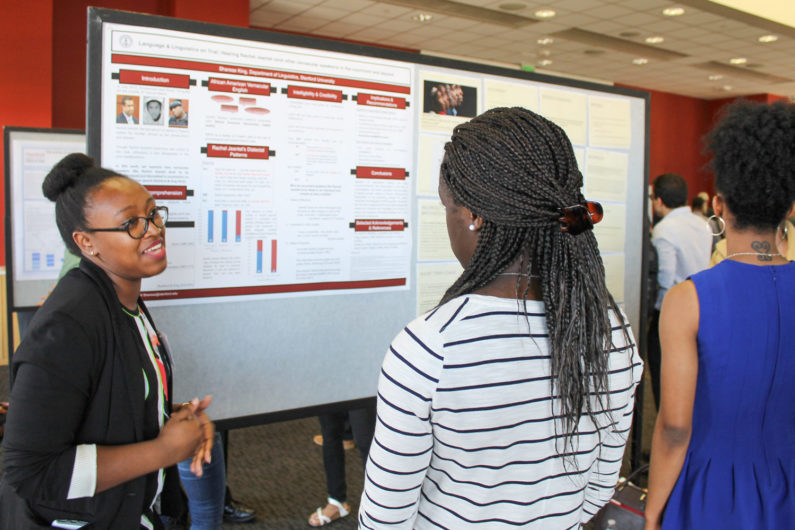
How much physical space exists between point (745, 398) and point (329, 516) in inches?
75.3

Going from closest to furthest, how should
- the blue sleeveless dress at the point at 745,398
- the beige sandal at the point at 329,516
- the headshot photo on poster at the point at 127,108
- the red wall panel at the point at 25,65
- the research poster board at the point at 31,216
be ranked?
the blue sleeveless dress at the point at 745,398
the headshot photo on poster at the point at 127,108
the beige sandal at the point at 329,516
the research poster board at the point at 31,216
the red wall panel at the point at 25,65

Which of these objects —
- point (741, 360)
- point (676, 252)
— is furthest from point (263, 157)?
point (676, 252)

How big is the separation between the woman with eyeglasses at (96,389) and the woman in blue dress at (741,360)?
115 centimetres

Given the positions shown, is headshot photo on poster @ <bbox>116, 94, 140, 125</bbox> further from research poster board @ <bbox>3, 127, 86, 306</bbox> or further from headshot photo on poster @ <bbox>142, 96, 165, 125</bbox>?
research poster board @ <bbox>3, 127, 86, 306</bbox>

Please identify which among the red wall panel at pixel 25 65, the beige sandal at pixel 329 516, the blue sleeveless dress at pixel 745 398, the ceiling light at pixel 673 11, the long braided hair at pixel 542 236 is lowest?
the beige sandal at pixel 329 516

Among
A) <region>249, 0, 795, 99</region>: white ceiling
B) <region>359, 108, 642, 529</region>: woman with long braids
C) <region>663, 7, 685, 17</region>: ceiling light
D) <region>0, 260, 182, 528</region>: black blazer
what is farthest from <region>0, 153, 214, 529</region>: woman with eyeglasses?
<region>663, 7, 685, 17</region>: ceiling light

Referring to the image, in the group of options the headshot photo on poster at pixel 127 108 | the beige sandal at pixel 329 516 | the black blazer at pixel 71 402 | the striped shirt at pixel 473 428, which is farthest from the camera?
the beige sandal at pixel 329 516

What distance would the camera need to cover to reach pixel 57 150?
10.7 ft

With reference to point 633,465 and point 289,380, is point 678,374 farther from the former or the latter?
point 633,465

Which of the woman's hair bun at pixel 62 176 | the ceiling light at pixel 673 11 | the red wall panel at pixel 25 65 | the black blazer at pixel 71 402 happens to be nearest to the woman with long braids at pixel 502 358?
the black blazer at pixel 71 402

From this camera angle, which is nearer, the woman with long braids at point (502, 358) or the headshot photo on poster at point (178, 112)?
the woman with long braids at point (502, 358)

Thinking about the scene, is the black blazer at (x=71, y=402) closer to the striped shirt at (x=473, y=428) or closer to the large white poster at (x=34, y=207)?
the striped shirt at (x=473, y=428)

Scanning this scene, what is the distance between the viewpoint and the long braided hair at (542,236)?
0.87m

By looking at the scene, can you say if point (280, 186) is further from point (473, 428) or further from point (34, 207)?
point (34, 207)
